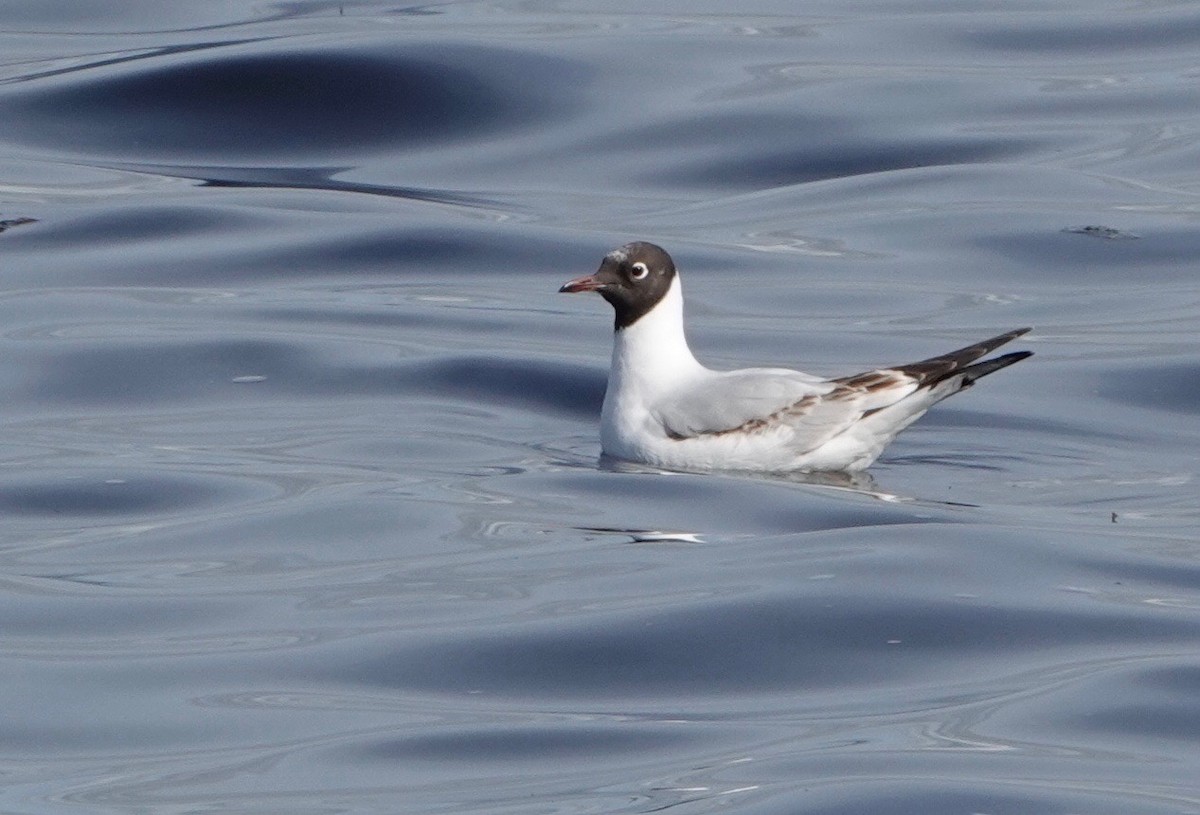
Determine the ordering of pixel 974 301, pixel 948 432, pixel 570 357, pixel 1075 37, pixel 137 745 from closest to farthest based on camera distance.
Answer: pixel 137 745 < pixel 948 432 < pixel 570 357 < pixel 974 301 < pixel 1075 37

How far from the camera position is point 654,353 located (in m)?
11.5

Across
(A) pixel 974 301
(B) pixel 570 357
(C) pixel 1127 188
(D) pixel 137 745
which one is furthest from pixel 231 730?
(C) pixel 1127 188

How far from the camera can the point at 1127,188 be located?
1909 centimetres

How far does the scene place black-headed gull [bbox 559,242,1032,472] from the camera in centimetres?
1095

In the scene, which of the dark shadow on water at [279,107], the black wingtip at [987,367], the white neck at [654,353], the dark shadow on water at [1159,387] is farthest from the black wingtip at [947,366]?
the dark shadow on water at [279,107]

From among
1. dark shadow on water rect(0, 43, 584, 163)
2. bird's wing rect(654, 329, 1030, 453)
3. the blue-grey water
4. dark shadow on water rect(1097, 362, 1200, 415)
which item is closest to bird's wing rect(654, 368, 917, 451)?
bird's wing rect(654, 329, 1030, 453)

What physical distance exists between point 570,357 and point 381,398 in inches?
56.1

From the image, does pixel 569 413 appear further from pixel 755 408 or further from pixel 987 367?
pixel 987 367

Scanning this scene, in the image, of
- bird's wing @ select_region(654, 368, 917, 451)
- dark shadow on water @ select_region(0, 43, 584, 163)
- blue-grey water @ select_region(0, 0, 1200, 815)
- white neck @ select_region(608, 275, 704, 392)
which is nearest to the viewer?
blue-grey water @ select_region(0, 0, 1200, 815)

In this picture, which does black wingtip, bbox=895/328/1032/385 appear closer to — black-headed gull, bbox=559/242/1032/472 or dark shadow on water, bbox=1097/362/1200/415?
black-headed gull, bbox=559/242/1032/472

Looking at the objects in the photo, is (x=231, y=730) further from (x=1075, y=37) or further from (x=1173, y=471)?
(x=1075, y=37)

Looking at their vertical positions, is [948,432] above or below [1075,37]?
below

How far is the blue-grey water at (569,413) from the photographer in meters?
6.98

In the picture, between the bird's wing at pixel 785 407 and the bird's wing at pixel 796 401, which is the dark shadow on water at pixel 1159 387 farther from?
the bird's wing at pixel 785 407
